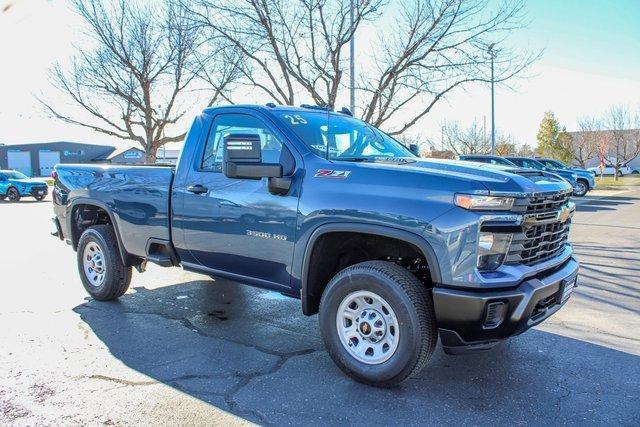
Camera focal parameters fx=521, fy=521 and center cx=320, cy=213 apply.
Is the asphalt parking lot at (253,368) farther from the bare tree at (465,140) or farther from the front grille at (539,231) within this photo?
the bare tree at (465,140)

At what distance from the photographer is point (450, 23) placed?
18.5 meters

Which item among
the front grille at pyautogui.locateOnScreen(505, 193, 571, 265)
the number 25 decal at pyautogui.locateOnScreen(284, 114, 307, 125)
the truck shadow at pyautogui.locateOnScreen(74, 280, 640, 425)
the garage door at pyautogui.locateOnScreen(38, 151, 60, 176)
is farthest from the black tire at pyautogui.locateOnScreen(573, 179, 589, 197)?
the garage door at pyautogui.locateOnScreen(38, 151, 60, 176)

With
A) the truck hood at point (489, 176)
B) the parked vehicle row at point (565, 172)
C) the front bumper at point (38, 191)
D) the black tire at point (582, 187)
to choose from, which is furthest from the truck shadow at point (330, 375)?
the black tire at point (582, 187)

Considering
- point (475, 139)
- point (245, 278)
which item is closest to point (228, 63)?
point (245, 278)

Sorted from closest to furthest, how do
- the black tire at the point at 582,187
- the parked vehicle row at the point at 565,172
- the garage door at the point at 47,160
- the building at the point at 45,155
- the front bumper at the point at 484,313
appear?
the front bumper at the point at 484,313, the parked vehicle row at the point at 565,172, the black tire at the point at 582,187, the building at the point at 45,155, the garage door at the point at 47,160

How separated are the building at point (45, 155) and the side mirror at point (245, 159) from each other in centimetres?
8089

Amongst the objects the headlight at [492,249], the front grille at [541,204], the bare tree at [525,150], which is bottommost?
the headlight at [492,249]

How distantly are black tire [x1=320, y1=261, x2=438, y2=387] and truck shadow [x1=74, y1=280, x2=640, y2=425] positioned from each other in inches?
6.0

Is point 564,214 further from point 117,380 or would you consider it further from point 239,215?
point 117,380

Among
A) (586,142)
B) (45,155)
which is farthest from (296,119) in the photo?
(45,155)

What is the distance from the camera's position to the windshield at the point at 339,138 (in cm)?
422

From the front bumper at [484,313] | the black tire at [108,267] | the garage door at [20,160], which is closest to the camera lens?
the front bumper at [484,313]

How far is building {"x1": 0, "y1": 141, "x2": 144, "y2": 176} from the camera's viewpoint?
3201 inches

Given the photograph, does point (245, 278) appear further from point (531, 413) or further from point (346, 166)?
point (531, 413)
